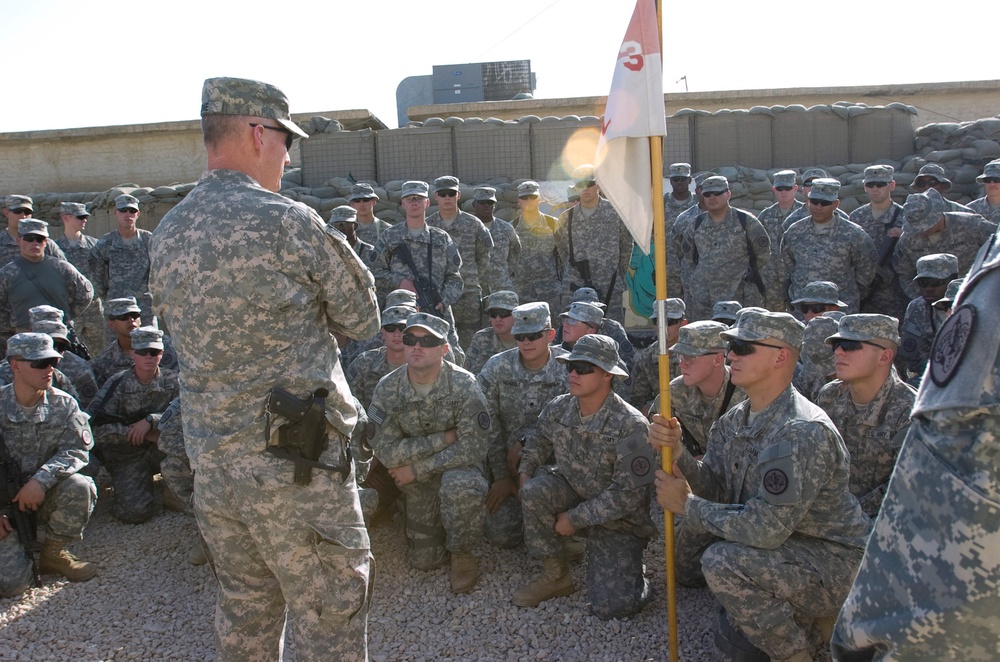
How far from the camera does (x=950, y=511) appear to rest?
111cm

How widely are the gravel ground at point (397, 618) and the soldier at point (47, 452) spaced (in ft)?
0.59

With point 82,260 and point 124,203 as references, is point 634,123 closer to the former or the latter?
point 124,203

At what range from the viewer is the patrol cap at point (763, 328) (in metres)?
3.48

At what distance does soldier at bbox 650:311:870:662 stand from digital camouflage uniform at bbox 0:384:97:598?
3477 mm

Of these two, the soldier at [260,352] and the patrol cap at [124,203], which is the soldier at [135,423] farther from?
the soldier at [260,352]

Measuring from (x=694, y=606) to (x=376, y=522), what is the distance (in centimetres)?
211

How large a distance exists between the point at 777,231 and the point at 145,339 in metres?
5.28

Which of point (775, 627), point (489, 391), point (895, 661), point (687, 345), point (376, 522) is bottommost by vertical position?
point (376, 522)

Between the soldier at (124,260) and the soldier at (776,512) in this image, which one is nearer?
the soldier at (776,512)

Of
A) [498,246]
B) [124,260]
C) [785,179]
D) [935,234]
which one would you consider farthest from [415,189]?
[935,234]

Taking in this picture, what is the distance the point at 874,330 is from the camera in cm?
416

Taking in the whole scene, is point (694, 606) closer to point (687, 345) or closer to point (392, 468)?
point (687, 345)

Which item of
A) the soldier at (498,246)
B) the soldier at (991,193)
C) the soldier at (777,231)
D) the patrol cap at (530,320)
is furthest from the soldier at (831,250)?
the soldier at (498,246)

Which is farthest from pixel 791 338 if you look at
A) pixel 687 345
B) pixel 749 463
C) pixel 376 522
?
pixel 376 522
